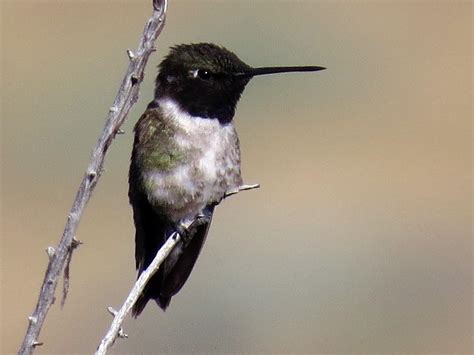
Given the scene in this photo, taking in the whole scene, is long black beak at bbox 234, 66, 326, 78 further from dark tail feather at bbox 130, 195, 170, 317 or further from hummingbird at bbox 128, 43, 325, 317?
dark tail feather at bbox 130, 195, 170, 317

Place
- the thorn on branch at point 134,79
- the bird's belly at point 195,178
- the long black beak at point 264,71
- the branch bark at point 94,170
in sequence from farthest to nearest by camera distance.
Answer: the bird's belly at point 195,178, the long black beak at point 264,71, the thorn on branch at point 134,79, the branch bark at point 94,170

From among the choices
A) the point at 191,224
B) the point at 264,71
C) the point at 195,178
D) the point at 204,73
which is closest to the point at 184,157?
the point at 195,178

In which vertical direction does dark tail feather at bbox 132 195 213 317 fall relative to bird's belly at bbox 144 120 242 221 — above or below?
below

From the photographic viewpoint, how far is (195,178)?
207 inches

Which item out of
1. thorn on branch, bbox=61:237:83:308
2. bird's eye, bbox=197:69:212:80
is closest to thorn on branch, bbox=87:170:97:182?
thorn on branch, bbox=61:237:83:308

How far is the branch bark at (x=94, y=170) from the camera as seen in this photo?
127 inches

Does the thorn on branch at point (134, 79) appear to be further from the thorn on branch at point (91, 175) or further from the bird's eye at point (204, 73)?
the bird's eye at point (204, 73)

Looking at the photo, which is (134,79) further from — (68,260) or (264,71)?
(264,71)

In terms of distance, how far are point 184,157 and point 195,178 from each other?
4.1 inches

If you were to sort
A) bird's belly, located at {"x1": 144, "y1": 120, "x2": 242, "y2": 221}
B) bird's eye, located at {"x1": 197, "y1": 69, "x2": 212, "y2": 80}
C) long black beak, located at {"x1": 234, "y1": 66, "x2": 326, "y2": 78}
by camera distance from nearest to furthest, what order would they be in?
long black beak, located at {"x1": 234, "y1": 66, "x2": 326, "y2": 78} → bird's belly, located at {"x1": 144, "y1": 120, "x2": 242, "y2": 221} → bird's eye, located at {"x1": 197, "y1": 69, "x2": 212, "y2": 80}

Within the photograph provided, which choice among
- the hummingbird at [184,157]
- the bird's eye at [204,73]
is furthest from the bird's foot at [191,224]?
the bird's eye at [204,73]

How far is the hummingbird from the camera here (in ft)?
17.2

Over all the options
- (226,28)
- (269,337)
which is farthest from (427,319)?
(226,28)

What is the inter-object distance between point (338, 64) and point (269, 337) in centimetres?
872
